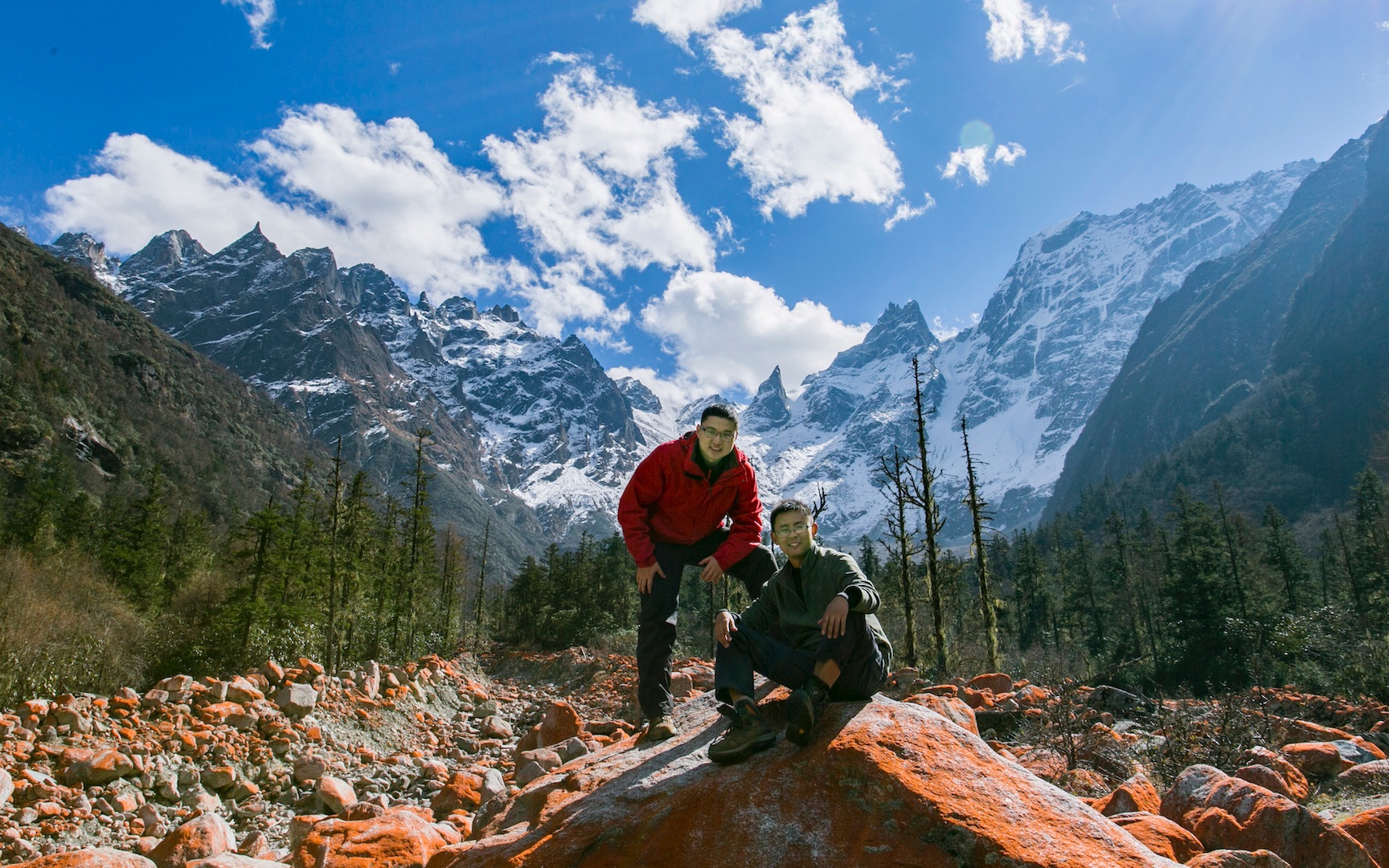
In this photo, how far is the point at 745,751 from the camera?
307 cm

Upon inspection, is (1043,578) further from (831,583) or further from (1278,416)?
(1278,416)

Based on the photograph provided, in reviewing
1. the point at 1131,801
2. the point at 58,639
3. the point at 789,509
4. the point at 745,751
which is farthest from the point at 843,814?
the point at 58,639

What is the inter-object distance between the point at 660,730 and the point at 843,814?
168 cm

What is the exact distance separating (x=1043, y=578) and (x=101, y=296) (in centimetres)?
12037

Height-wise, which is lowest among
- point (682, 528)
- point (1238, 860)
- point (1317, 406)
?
point (1238, 860)

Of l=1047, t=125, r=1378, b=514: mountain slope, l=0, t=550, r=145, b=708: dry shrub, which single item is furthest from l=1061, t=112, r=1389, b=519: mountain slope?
l=0, t=550, r=145, b=708: dry shrub

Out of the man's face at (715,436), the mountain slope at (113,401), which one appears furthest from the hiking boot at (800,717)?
the mountain slope at (113,401)

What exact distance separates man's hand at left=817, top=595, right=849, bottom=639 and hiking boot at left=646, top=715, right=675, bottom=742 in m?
1.46

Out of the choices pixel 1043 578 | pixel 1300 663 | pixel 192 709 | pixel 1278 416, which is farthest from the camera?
pixel 1278 416

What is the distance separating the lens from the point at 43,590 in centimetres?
1505

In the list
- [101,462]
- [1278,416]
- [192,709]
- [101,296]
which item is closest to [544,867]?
[192,709]

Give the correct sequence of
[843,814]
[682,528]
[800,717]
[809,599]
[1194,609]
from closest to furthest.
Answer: [843,814]
[800,717]
[809,599]
[682,528]
[1194,609]

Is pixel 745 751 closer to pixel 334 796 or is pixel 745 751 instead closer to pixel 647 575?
pixel 647 575

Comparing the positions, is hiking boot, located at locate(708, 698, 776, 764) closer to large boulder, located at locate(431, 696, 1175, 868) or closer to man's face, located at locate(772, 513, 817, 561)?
large boulder, located at locate(431, 696, 1175, 868)
